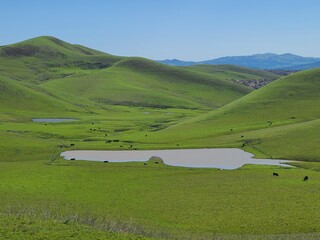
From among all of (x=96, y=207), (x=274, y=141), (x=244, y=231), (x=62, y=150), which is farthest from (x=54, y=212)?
(x=274, y=141)

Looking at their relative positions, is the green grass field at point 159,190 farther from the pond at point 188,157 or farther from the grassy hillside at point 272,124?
the pond at point 188,157

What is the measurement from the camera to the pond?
8756cm

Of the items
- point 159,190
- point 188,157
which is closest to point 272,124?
point 188,157

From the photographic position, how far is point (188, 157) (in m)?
94.3

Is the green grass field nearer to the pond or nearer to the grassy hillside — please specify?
the grassy hillside

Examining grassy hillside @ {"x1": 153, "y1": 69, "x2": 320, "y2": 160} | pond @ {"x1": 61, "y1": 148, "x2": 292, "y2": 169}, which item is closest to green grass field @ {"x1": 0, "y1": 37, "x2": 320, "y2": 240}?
grassy hillside @ {"x1": 153, "y1": 69, "x2": 320, "y2": 160}

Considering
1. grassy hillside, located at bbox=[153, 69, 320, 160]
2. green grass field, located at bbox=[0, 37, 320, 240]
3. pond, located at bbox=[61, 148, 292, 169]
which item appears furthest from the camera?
grassy hillside, located at bbox=[153, 69, 320, 160]

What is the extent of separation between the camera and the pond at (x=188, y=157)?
287 ft

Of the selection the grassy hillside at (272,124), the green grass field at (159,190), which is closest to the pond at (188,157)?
the green grass field at (159,190)

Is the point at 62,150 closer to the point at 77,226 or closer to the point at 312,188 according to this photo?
the point at 312,188

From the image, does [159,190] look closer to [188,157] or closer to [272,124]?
[188,157]

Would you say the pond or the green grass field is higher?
the green grass field

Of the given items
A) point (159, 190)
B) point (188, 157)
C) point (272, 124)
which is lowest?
point (188, 157)

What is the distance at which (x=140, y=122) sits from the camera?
172 metres
